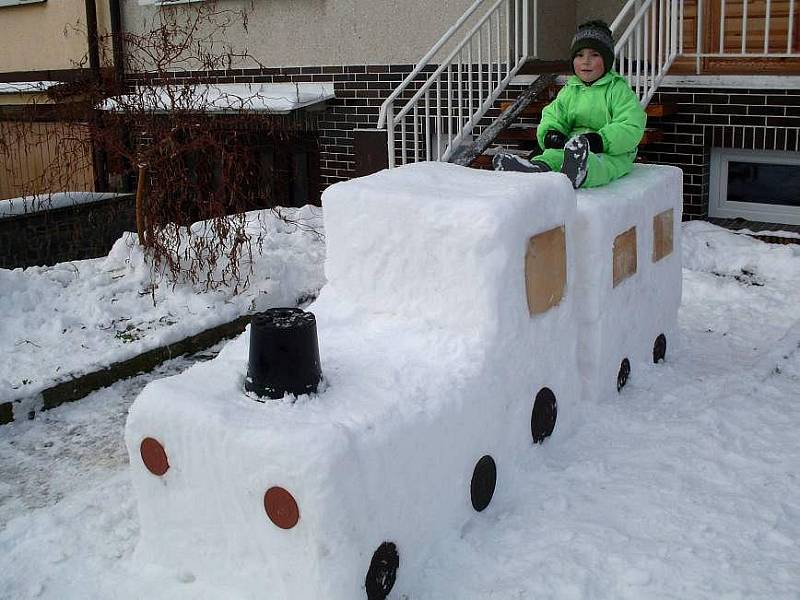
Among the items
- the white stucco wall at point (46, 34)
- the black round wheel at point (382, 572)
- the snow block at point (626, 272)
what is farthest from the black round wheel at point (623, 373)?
the white stucco wall at point (46, 34)

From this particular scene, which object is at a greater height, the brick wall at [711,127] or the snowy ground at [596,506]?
the brick wall at [711,127]

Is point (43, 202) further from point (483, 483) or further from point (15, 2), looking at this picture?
point (483, 483)

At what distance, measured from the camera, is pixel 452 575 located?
300cm

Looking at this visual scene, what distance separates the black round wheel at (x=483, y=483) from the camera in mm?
3275

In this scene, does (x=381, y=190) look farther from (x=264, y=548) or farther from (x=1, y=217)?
(x=1, y=217)

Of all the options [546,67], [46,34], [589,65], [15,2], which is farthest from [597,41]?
[15,2]

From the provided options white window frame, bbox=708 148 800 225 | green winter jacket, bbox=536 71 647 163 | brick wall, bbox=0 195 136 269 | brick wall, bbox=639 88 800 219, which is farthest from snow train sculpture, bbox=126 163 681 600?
brick wall, bbox=0 195 136 269

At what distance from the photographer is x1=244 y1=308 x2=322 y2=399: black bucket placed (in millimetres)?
2887

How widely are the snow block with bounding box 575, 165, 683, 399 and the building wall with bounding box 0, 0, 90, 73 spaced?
27.2 ft

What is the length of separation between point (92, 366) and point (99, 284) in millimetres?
1238

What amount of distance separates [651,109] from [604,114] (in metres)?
2.75

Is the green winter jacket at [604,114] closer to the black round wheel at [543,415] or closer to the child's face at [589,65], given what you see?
the child's face at [589,65]

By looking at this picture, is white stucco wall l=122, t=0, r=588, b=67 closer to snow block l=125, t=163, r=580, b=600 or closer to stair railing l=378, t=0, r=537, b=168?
stair railing l=378, t=0, r=537, b=168

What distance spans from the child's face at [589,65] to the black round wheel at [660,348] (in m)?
1.32
